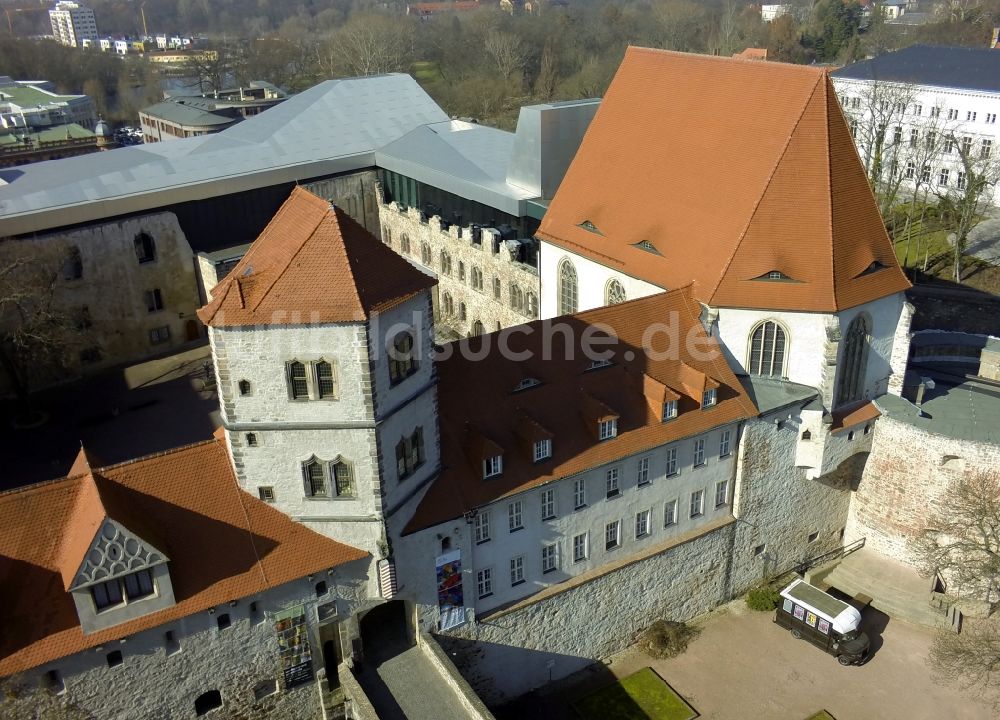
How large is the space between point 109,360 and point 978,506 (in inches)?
1994

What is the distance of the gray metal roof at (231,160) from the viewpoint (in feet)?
188

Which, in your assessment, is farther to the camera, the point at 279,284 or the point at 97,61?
the point at 97,61

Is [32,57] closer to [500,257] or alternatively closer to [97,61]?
[97,61]

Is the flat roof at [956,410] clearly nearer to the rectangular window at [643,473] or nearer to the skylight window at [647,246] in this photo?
the skylight window at [647,246]

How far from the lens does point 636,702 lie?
35.8 meters

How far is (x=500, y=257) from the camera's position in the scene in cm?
5619

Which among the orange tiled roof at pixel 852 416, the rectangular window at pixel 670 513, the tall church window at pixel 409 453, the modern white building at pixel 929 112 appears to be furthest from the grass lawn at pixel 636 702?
the modern white building at pixel 929 112

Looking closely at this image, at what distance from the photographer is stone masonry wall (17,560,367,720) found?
1072 inches

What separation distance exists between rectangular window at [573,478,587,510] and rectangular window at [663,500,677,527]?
4424 millimetres

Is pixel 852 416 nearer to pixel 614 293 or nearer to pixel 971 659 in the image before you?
pixel 971 659

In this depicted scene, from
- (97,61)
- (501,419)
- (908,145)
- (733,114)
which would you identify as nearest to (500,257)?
(733,114)

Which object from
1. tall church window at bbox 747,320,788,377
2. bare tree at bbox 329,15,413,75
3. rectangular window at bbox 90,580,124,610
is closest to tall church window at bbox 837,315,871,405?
tall church window at bbox 747,320,788,377

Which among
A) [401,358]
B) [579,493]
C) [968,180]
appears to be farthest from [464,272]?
[968,180]

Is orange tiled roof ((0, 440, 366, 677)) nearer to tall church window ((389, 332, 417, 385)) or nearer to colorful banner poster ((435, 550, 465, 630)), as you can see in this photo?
colorful banner poster ((435, 550, 465, 630))
